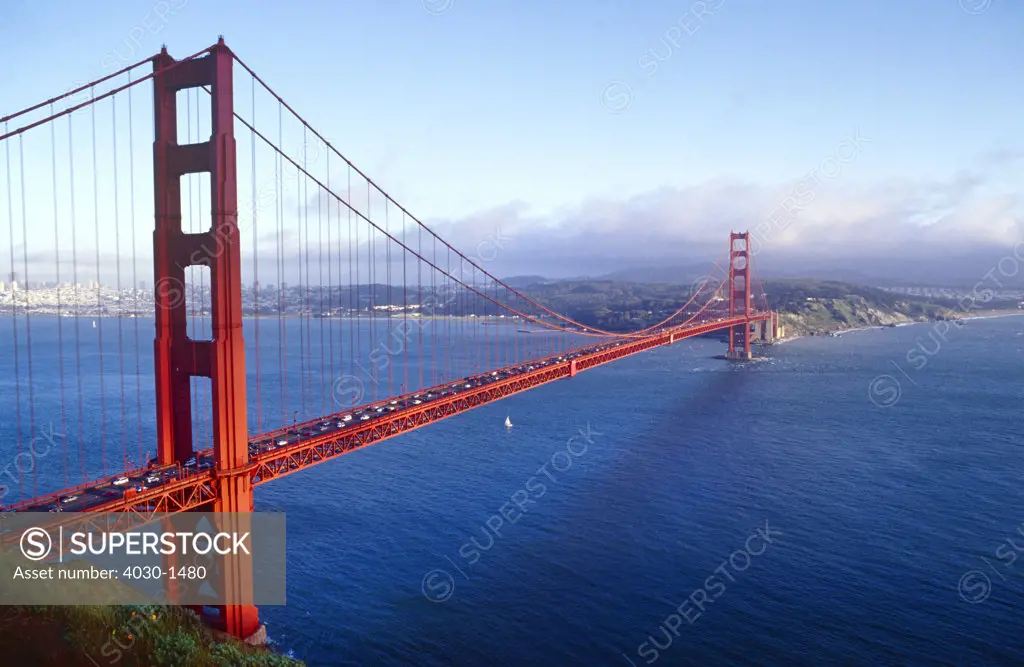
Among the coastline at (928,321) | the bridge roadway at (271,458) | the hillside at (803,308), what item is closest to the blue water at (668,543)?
the bridge roadway at (271,458)

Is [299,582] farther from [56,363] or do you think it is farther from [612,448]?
[56,363]

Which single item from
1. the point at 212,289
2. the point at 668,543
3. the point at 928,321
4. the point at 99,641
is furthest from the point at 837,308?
the point at 99,641

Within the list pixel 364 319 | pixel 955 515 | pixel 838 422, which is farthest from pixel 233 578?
pixel 364 319

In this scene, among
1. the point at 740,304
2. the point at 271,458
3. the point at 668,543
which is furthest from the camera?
the point at 740,304

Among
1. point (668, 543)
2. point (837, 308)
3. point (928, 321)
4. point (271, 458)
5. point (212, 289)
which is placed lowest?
point (668, 543)

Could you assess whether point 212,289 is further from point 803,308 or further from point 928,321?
point 928,321

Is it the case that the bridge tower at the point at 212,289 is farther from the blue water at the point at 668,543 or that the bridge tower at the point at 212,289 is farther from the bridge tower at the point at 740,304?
the bridge tower at the point at 740,304
